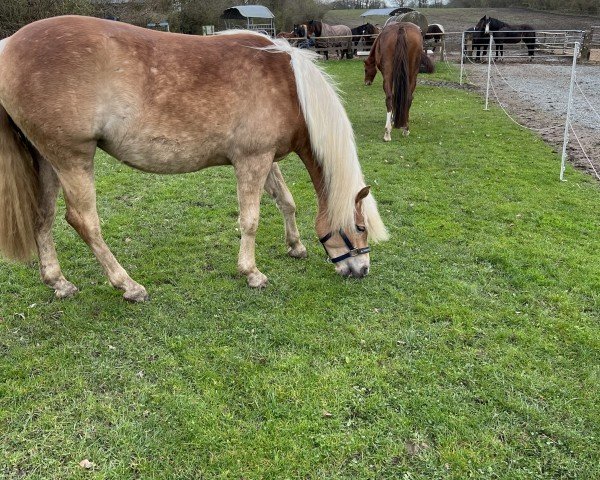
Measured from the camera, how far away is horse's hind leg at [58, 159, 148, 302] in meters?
2.97

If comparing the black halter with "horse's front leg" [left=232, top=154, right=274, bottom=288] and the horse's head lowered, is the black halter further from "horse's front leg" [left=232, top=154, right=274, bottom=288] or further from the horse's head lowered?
"horse's front leg" [left=232, top=154, right=274, bottom=288]

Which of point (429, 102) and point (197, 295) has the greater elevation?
point (429, 102)

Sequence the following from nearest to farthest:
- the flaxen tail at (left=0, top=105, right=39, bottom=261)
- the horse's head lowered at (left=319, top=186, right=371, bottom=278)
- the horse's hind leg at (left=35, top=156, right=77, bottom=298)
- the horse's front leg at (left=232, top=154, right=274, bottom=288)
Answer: the flaxen tail at (left=0, top=105, right=39, bottom=261) < the horse's hind leg at (left=35, top=156, right=77, bottom=298) < the horse's front leg at (left=232, top=154, right=274, bottom=288) < the horse's head lowered at (left=319, top=186, right=371, bottom=278)

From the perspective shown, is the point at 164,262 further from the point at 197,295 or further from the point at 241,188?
the point at 241,188

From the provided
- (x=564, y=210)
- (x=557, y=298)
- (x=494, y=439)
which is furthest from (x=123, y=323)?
(x=564, y=210)

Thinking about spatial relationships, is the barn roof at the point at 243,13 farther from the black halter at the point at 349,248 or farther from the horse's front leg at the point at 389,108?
the black halter at the point at 349,248

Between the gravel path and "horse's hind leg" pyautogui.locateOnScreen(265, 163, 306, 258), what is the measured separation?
4820 millimetres

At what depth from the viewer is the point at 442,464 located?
2.13 m

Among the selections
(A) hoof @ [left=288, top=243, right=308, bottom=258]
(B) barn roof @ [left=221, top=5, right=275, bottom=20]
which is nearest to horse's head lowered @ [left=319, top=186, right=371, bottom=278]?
(A) hoof @ [left=288, top=243, right=308, bottom=258]

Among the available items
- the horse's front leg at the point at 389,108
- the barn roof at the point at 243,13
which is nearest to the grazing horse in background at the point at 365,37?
the barn roof at the point at 243,13

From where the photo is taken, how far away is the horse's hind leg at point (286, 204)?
4001mm

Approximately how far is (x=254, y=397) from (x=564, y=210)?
14.8 ft

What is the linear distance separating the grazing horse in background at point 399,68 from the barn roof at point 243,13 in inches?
868

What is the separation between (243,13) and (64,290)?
93.2 ft
